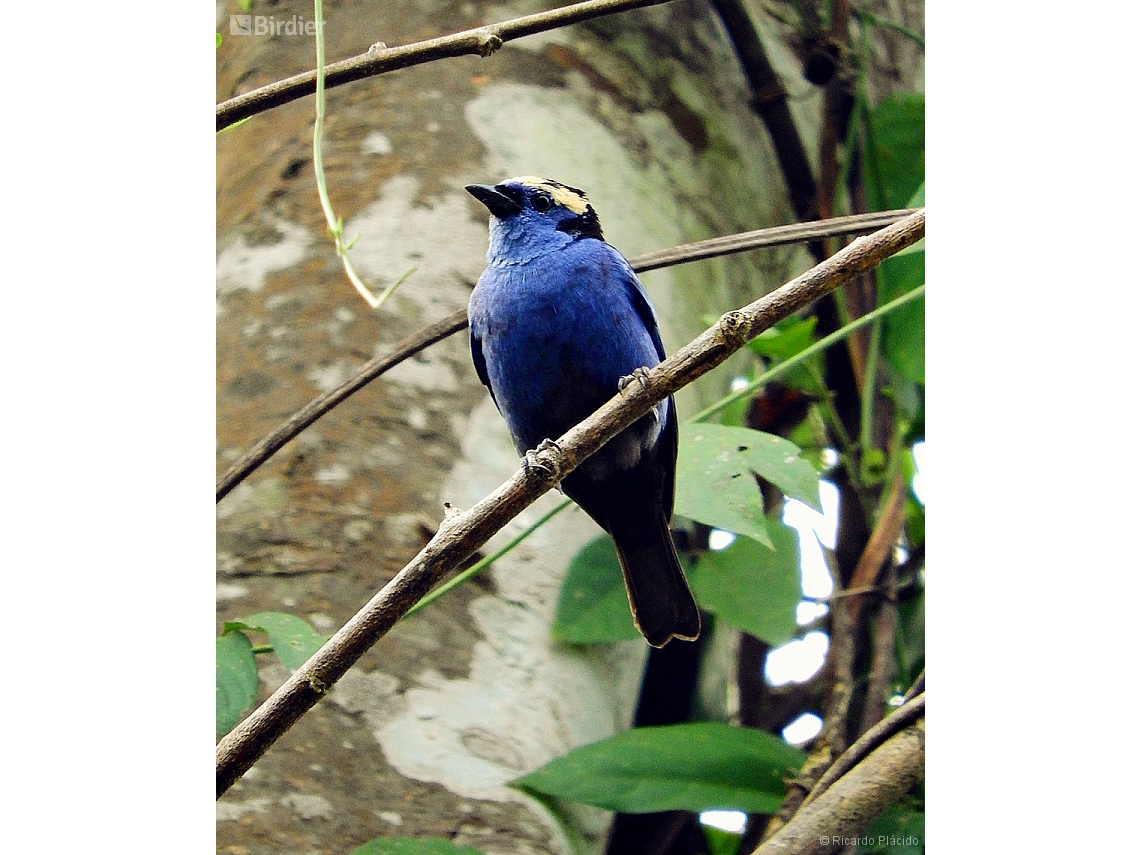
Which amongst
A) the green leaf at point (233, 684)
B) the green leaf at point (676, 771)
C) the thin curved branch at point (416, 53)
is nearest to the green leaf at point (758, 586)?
the green leaf at point (676, 771)

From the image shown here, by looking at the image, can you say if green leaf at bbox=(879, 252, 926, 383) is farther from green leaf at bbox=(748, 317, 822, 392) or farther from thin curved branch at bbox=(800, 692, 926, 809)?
thin curved branch at bbox=(800, 692, 926, 809)

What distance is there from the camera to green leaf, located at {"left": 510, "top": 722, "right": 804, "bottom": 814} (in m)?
1.80

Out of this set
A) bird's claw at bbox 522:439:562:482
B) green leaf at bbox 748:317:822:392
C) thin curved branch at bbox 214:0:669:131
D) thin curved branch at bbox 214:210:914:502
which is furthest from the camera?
green leaf at bbox 748:317:822:392

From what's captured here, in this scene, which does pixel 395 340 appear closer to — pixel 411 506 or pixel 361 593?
pixel 411 506

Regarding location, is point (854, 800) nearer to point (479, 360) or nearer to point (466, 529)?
point (466, 529)

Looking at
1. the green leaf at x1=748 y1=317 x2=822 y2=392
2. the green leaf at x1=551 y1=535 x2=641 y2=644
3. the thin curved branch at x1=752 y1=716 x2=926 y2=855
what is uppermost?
the green leaf at x1=748 y1=317 x2=822 y2=392

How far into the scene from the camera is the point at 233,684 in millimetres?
1712

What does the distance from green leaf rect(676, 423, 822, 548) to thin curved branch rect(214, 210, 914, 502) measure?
0.99ft

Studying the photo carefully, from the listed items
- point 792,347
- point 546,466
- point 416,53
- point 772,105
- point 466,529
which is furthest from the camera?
point 772,105

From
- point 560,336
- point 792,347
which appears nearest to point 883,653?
point 792,347

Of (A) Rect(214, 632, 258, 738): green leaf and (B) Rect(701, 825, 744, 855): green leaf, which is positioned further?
(B) Rect(701, 825, 744, 855): green leaf

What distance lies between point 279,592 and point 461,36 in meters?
0.92

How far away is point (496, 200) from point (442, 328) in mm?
258

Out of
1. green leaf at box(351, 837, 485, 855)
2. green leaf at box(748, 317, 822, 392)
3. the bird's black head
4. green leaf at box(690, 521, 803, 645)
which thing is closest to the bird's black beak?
the bird's black head
